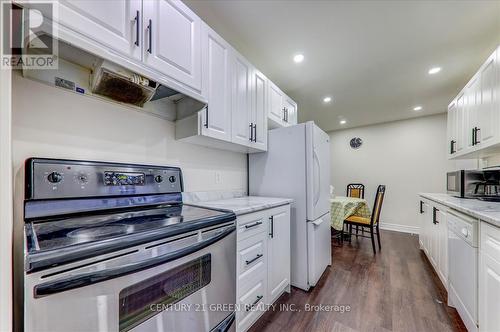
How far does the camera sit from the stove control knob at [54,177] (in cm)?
97

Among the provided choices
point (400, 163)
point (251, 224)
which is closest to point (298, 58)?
point (251, 224)

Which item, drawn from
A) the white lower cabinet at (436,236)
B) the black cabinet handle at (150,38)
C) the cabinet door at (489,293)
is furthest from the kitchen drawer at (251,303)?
the white lower cabinet at (436,236)

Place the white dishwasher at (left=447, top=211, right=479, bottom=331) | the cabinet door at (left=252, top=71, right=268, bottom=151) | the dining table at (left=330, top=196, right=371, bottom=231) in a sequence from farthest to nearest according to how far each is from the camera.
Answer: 1. the dining table at (left=330, top=196, right=371, bottom=231)
2. the cabinet door at (left=252, top=71, right=268, bottom=151)
3. the white dishwasher at (left=447, top=211, right=479, bottom=331)

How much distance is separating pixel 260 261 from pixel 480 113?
8.79 feet

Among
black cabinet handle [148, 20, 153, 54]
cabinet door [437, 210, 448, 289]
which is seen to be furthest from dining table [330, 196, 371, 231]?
black cabinet handle [148, 20, 153, 54]

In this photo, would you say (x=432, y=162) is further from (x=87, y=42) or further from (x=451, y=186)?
(x=87, y=42)

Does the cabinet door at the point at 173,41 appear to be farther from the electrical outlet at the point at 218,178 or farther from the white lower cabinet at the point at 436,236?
the white lower cabinet at the point at 436,236

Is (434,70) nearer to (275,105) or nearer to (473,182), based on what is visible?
(473,182)

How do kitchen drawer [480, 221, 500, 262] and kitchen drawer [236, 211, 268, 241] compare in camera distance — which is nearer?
kitchen drawer [480, 221, 500, 262]

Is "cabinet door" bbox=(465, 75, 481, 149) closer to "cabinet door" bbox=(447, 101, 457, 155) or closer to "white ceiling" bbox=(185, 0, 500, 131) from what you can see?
"white ceiling" bbox=(185, 0, 500, 131)

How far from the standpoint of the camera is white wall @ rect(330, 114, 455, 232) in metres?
4.32

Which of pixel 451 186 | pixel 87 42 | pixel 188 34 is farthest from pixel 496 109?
pixel 87 42

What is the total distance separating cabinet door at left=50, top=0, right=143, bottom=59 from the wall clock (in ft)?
17.6

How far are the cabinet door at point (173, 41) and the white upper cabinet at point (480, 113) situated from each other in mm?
2544
